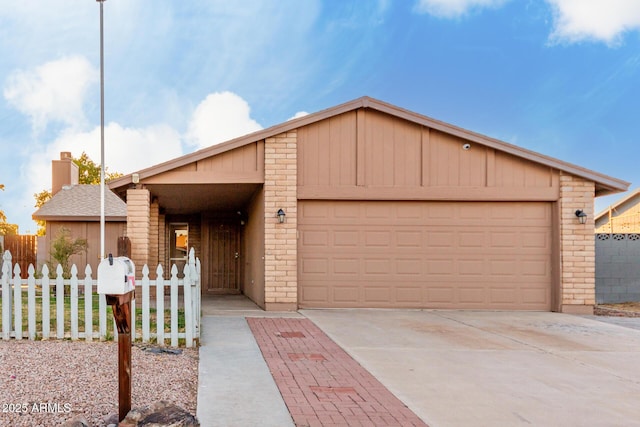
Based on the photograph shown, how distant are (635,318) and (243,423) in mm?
9978

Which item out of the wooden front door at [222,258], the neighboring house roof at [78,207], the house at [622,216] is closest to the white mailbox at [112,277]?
the wooden front door at [222,258]

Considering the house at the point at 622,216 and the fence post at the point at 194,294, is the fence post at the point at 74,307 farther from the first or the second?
the house at the point at 622,216

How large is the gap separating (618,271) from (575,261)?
10.3ft

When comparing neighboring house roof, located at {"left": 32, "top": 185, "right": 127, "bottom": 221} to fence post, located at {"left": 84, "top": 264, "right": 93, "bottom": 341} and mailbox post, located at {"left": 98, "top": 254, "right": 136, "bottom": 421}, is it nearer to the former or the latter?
fence post, located at {"left": 84, "top": 264, "right": 93, "bottom": 341}

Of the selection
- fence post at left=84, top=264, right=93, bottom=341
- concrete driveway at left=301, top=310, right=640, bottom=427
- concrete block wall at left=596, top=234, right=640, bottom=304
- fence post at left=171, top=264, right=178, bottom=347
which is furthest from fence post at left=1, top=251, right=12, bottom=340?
concrete block wall at left=596, top=234, right=640, bottom=304

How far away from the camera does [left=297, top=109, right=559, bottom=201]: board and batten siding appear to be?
11.3 metres

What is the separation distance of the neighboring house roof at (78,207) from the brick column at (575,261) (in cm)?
1434

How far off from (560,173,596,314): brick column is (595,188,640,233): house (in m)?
10.3

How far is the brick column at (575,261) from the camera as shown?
37.3 ft

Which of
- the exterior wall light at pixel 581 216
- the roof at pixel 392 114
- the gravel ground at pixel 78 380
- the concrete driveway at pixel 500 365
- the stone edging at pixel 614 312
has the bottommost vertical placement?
the stone edging at pixel 614 312

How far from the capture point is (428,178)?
11.4m

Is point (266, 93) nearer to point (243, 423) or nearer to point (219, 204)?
point (219, 204)

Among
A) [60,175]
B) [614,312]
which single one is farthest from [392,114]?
[60,175]

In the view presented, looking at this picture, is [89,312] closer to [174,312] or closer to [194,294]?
[174,312]
